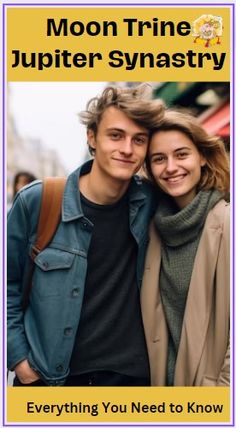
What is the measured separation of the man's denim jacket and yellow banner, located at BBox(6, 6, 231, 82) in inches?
27.9

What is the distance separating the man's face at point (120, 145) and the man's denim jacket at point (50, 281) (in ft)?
0.84

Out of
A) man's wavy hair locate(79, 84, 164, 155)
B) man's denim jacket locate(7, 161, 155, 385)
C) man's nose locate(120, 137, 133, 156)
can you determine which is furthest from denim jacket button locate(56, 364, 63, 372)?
man's wavy hair locate(79, 84, 164, 155)

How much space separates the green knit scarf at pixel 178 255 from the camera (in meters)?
2.61

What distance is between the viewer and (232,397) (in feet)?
8.71

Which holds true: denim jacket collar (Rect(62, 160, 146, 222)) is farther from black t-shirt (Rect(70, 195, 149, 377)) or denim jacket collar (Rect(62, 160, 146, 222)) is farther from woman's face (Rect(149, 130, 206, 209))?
woman's face (Rect(149, 130, 206, 209))

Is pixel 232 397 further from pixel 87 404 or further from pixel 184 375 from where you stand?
pixel 87 404

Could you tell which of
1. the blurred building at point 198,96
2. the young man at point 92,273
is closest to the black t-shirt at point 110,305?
the young man at point 92,273

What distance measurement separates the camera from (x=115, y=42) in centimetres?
280

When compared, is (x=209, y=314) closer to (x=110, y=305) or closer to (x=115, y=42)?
(x=110, y=305)

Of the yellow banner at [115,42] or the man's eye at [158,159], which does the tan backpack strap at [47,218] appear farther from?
the yellow banner at [115,42]

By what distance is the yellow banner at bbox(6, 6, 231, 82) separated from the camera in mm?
2775

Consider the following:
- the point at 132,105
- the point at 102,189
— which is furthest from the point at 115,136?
the point at 102,189

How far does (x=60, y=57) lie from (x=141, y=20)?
0.54 metres

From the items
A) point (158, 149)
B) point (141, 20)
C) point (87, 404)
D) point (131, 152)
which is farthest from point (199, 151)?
point (87, 404)
